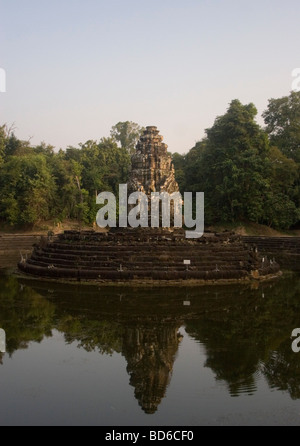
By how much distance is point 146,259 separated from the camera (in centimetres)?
1758

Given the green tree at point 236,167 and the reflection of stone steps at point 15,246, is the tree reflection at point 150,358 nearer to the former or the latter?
the reflection of stone steps at point 15,246

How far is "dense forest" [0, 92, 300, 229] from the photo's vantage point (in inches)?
1387

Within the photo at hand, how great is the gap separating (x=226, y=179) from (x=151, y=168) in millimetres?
15001

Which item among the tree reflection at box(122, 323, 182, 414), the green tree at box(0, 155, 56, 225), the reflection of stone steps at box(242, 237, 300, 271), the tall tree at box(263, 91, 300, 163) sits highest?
the tall tree at box(263, 91, 300, 163)

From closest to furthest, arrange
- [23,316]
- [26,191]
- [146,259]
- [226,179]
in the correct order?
[23,316] → [146,259] → [226,179] → [26,191]

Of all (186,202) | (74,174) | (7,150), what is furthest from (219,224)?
(7,150)

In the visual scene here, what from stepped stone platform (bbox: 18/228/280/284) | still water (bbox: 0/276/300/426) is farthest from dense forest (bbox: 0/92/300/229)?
still water (bbox: 0/276/300/426)

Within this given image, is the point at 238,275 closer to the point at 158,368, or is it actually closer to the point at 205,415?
the point at 158,368

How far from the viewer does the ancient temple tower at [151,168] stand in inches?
A: 836

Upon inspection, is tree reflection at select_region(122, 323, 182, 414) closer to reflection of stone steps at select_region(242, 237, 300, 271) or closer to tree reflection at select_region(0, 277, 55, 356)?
tree reflection at select_region(0, 277, 55, 356)

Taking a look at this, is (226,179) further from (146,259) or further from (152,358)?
(152,358)

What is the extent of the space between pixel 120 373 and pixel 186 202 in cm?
3122

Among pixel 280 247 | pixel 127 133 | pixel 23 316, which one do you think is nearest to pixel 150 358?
pixel 23 316

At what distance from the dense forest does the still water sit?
2098 cm
